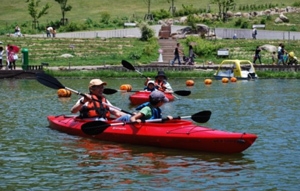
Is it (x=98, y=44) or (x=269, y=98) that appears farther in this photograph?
(x=98, y=44)

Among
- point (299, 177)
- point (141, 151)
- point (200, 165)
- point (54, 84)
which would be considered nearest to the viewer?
point (299, 177)

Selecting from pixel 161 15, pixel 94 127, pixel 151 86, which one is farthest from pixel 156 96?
pixel 161 15

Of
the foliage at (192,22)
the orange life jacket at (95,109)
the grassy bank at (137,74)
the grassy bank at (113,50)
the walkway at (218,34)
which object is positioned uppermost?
the foliage at (192,22)

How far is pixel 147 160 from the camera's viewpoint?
56.9 ft

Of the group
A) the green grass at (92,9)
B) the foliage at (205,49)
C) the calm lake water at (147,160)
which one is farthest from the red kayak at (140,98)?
the green grass at (92,9)

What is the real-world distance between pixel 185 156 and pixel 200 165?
1.02 metres

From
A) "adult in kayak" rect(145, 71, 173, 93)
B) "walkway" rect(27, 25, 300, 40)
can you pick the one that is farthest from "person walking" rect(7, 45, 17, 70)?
"walkway" rect(27, 25, 300, 40)

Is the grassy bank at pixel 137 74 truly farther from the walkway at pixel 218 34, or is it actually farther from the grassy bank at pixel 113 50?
the walkway at pixel 218 34

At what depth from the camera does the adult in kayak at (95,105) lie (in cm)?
1962

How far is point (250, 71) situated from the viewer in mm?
42844

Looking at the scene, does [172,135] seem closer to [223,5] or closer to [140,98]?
[140,98]

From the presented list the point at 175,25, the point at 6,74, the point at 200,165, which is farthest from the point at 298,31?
the point at 200,165

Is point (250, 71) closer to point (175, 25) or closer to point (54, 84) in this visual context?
point (54, 84)

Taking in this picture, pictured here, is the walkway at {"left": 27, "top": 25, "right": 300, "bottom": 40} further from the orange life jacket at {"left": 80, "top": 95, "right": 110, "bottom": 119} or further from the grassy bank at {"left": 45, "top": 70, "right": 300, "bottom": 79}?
the orange life jacket at {"left": 80, "top": 95, "right": 110, "bottom": 119}
